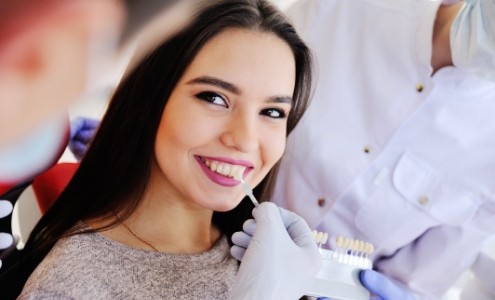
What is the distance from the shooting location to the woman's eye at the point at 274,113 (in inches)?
34.9

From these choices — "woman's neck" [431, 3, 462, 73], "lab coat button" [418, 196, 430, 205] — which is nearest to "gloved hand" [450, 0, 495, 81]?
"woman's neck" [431, 3, 462, 73]

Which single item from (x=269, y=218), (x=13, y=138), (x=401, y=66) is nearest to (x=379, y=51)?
(x=401, y=66)

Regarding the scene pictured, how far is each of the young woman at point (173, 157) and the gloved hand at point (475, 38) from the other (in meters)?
0.32

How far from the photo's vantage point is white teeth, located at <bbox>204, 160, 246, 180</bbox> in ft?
2.86

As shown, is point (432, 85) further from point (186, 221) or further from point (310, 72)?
point (186, 221)

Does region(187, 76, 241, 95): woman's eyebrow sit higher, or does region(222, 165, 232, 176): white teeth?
region(187, 76, 241, 95): woman's eyebrow

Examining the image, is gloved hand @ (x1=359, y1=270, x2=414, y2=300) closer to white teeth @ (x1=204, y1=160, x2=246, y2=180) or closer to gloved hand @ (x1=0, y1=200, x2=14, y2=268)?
white teeth @ (x1=204, y1=160, x2=246, y2=180)

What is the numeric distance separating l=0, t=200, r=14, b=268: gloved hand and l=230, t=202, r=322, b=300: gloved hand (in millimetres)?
321

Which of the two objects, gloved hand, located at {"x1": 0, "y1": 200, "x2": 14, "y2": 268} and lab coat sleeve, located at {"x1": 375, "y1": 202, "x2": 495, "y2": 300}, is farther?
lab coat sleeve, located at {"x1": 375, "y1": 202, "x2": 495, "y2": 300}

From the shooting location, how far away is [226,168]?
88 centimetres

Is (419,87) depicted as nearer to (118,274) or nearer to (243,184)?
(243,184)

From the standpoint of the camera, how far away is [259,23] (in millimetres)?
882

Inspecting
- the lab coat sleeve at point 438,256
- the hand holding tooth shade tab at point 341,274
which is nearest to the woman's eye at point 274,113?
the hand holding tooth shade tab at point 341,274

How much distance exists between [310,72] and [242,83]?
0.23m
